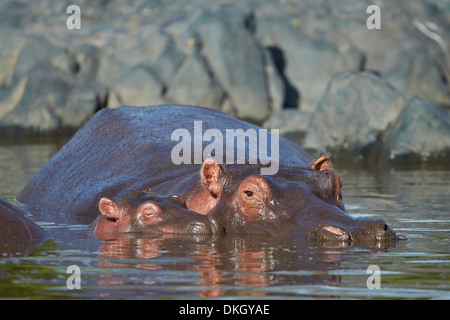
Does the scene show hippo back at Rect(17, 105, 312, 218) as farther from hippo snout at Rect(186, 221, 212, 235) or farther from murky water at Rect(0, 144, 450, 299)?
hippo snout at Rect(186, 221, 212, 235)

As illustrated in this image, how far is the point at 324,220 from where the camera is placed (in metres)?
6.68

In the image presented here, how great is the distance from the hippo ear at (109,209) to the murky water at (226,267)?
25cm

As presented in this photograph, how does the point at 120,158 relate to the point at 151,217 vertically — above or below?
above

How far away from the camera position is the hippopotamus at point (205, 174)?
6.94m

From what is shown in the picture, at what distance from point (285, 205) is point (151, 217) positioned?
3.51ft

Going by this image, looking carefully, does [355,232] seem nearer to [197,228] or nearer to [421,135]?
[197,228]

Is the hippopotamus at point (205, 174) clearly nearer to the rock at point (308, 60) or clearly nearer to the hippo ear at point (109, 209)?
the hippo ear at point (109, 209)

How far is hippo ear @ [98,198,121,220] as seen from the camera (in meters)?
7.20

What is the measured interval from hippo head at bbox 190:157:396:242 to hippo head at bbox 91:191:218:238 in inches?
9.3

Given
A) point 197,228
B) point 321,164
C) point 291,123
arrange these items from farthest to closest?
point 291,123, point 321,164, point 197,228

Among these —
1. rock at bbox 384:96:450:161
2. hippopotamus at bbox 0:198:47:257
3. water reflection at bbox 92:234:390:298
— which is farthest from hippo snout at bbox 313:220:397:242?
rock at bbox 384:96:450:161

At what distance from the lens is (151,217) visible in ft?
23.6

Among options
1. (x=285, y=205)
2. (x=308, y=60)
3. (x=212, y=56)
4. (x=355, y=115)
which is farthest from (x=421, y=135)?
(x=308, y=60)

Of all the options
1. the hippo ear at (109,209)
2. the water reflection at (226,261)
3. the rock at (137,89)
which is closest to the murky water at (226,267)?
the water reflection at (226,261)
